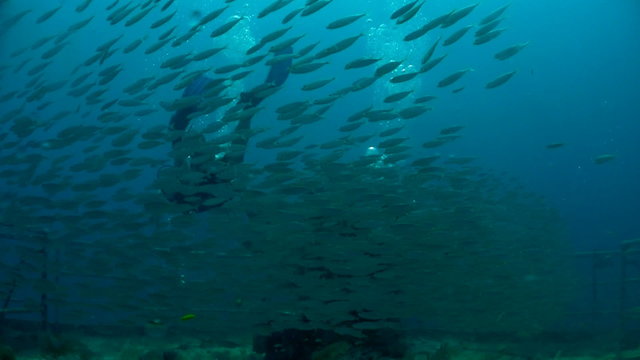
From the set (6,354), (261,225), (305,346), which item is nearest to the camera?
(6,354)

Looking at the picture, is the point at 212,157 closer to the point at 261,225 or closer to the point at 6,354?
the point at 261,225

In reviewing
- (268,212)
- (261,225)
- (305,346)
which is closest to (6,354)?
(261,225)

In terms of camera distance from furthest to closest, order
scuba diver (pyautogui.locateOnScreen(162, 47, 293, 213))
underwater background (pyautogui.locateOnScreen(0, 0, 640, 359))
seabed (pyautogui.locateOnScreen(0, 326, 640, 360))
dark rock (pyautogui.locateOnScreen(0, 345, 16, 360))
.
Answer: seabed (pyautogui.locateOnScreen(0, 326, 640, 360)), underwater background (pyautogui.locateOnScreen(0, 0, 640, 359)), scuba diver (pyautogui.locateOnScreen(162, 47, 293, 213)), dark rock (pyautogui.locateOnScreen(0, 345, 16, 360))

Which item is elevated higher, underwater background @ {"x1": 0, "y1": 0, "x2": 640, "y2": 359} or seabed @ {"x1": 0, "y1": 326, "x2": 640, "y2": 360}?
underwater background @ {"x1": 0, "y1": 0, "x2": 640, "y2": 359}

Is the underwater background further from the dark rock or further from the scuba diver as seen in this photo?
the dark rock

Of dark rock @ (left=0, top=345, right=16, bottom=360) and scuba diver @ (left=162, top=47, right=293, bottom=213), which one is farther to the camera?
scuba diver @ (left=162, top=47, right=293, bottom=213)

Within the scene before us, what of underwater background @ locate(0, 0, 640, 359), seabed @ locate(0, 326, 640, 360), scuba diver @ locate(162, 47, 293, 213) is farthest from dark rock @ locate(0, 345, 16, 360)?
scuba diver @ locate(162, 47, 293, 213)

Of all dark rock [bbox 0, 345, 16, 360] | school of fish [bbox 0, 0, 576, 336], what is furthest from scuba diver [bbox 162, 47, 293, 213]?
dark rock [bbox 0, 345, 16, 360]

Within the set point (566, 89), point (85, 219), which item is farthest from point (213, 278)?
point (566, 89)

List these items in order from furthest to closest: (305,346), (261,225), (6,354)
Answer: (305,346) < (261,225) < (6,354)

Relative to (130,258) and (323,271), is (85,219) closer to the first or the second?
(130,258)

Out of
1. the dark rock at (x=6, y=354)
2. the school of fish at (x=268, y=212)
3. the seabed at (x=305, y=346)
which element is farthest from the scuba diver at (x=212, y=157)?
the dark rock at (x=6, y=354)

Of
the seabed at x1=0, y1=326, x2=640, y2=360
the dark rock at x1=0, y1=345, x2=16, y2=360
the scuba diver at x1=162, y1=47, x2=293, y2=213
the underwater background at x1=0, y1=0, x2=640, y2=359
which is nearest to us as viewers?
the dark rock at x1=0, y1=345, x2=16, y2=360

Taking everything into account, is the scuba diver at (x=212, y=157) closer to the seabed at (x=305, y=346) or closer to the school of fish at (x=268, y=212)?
the school of fish at (x=268, y=212)
